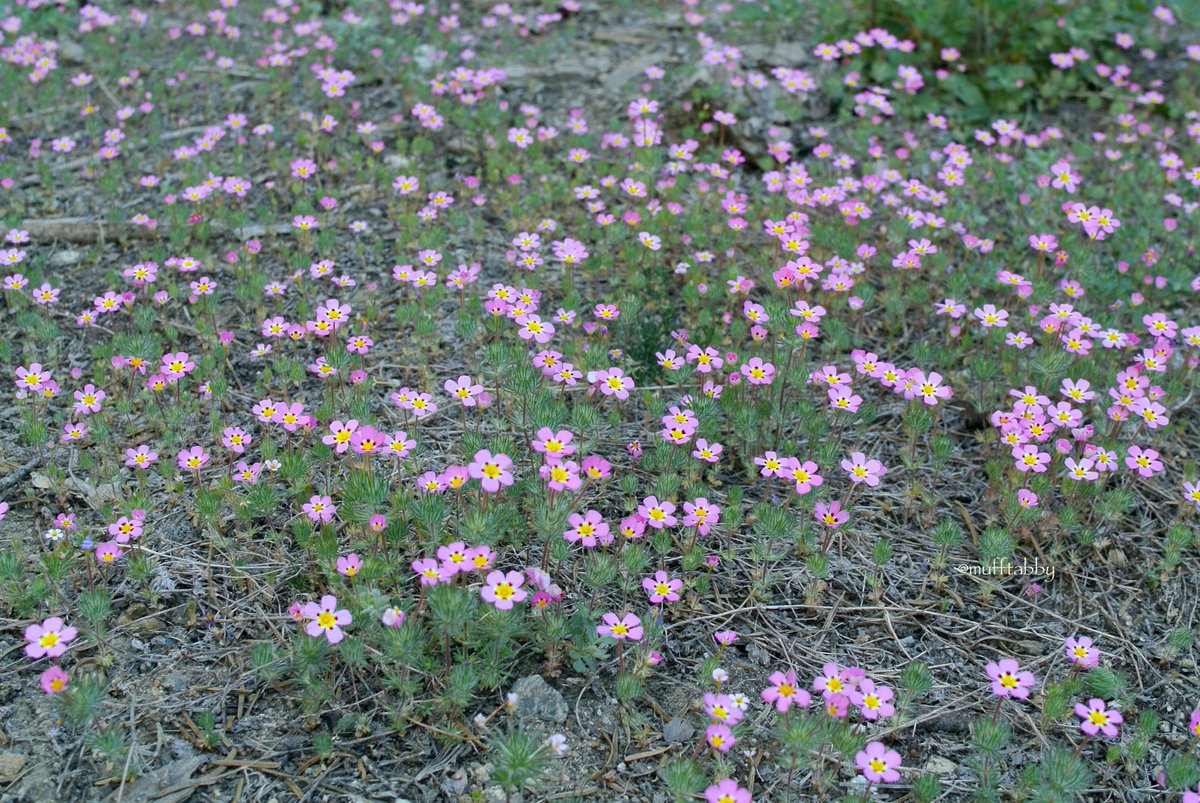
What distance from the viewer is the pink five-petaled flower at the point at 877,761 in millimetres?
3250

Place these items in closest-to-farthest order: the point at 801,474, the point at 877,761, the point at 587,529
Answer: the point at 877,761, the point at 587,529, the point at 801,474

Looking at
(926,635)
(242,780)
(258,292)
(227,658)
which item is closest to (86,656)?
(227,658)

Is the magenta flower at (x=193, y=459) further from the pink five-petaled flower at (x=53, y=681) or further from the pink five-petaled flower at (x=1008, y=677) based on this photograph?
the pink five-petaled flower at (x=1008, y=677)

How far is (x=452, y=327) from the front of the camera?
5.64 metres

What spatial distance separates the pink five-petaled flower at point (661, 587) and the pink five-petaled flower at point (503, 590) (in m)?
0.49

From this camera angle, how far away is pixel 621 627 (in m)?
3.67

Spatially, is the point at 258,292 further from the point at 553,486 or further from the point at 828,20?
the point at 828,20

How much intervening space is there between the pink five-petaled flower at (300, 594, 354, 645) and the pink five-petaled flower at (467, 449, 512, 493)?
64 cm

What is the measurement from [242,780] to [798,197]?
446 cm

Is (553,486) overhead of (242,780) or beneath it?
overhead

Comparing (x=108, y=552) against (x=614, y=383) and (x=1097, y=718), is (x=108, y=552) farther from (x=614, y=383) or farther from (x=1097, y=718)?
(x=1097, y=718)

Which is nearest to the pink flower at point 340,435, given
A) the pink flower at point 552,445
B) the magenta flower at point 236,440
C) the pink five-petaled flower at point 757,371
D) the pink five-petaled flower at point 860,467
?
the magenta flower at point 236,440

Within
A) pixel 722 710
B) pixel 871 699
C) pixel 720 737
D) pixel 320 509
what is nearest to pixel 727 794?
pixel 720 737

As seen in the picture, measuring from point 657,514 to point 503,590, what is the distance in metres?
0.78
